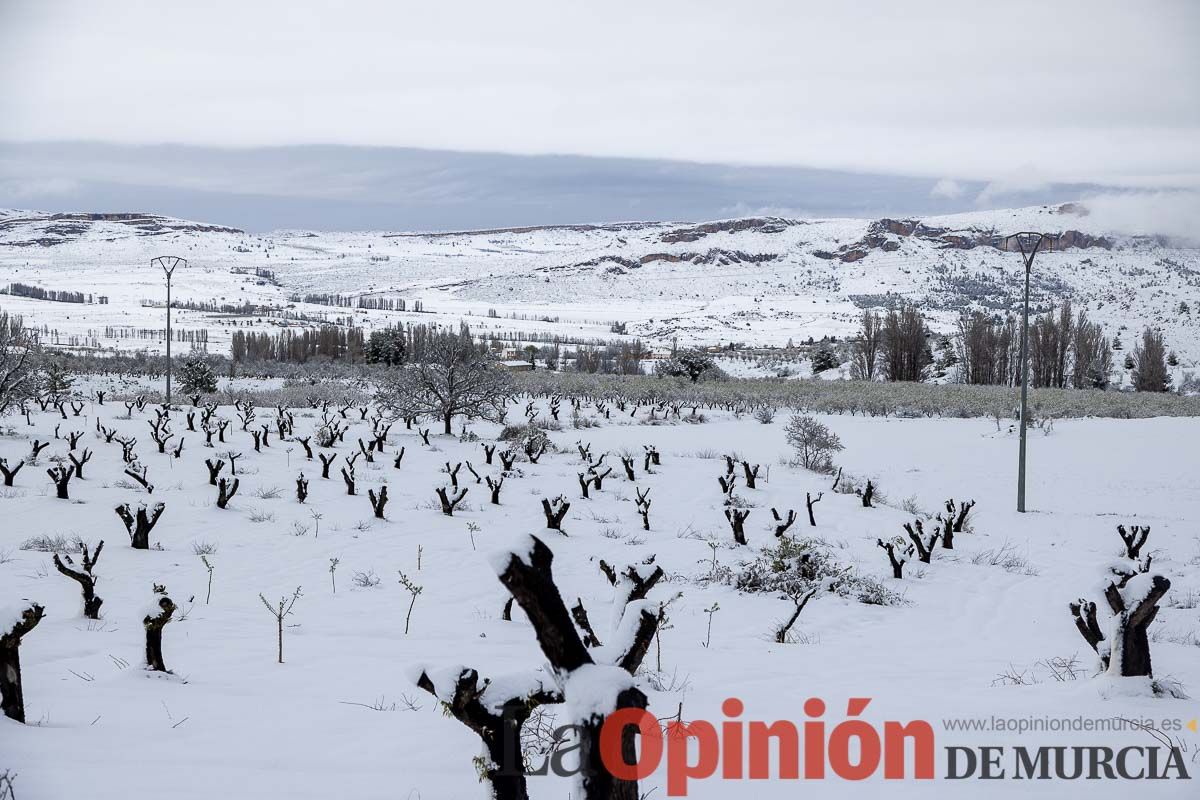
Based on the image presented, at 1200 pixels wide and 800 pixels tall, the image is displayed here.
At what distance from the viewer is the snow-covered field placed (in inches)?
153

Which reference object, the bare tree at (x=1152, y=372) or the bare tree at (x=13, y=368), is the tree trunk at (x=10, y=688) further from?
the bare tree at (x=1152, y=372)

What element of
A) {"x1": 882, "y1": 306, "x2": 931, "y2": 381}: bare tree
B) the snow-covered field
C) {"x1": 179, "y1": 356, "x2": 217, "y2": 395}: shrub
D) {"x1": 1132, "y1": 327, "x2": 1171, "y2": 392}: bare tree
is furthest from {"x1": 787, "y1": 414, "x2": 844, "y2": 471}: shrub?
{"x1": 1132, "y1": 327, "x2": 1171, "y2": 392}: bare tree

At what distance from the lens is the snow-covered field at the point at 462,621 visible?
153 inches

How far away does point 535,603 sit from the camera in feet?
8.53

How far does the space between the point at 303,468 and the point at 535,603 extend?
17.6m

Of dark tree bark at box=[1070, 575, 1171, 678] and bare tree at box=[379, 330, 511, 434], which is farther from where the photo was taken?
bare tree at box=[379, 330, 511, 434]

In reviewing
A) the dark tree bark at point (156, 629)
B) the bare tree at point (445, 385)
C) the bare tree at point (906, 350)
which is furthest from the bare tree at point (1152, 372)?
the dark tree bark at point (156, 629)

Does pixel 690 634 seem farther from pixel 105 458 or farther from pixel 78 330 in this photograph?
pixel 78 330

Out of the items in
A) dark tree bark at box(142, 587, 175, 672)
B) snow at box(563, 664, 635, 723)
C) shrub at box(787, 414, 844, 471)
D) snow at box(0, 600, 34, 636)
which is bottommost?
shrub at box(787, 414, 844, 471)

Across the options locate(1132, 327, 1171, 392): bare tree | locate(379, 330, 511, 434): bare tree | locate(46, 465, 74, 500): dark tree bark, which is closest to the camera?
locate(46, 465, 74, 500): dark tree bark

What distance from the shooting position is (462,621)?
26.4ft

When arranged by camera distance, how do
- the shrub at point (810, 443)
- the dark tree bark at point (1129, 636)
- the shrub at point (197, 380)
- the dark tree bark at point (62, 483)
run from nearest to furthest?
1. the dark tree bark at point (1129, 636)
2. the dark tree bark at point (62, 483)
3. the shrub at point (810, 443)
4. the shrub at point (197, 380)

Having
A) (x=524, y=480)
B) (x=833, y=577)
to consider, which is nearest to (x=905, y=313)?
(x=524, y=480)

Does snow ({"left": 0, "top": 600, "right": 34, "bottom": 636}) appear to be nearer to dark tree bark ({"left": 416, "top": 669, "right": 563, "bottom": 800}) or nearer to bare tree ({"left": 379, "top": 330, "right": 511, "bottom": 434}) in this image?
dark tree bark ({"left": 416, "top": 669, "right": 563, "bottom": 800})
